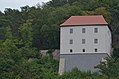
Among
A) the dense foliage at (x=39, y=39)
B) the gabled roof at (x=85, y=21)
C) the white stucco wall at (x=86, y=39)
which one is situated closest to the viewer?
the dense foliage at (x=39, y=39)

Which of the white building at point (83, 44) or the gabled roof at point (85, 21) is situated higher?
the gabled roof at point (85, 21)

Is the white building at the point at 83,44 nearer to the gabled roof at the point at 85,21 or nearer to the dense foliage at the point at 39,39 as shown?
the gabled roof at the point at 85,21

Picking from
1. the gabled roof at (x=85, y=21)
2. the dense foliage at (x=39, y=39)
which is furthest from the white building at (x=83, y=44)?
the dense foliage at (x=39, y=39)

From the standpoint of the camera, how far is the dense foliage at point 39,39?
59.3m

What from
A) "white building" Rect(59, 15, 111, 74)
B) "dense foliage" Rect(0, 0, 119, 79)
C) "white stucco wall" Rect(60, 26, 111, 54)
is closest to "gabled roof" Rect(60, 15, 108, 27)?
"white building" Rect(59, 15, 111, 74)

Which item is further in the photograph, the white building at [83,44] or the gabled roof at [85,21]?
the gabled roof at [85,21]

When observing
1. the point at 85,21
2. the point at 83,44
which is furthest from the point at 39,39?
the point at 83,44

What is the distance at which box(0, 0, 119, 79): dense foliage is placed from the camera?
195ft

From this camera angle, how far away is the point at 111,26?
232 ft

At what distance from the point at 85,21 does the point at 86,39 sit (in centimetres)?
221

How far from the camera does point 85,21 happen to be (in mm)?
65625

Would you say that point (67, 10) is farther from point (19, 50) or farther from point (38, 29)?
point (19, 50)

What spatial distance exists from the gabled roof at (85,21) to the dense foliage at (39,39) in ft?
9.32

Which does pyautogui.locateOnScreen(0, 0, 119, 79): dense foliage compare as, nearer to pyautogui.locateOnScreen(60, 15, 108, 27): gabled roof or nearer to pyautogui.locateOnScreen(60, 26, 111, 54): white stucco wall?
pyautogui.locateOnScreen(60, 26, 111, 54): white stucco wall
